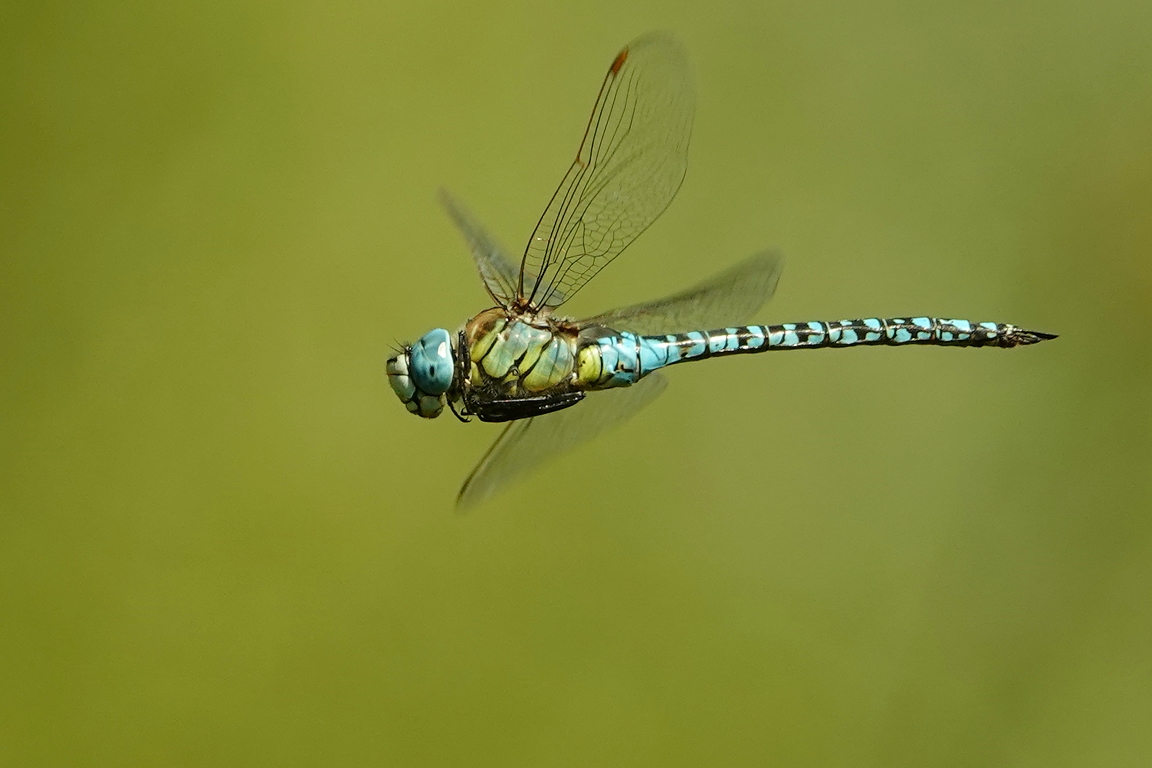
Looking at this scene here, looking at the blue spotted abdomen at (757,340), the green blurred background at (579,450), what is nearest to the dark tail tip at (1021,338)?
the blue spotted abdomen at (757,340)

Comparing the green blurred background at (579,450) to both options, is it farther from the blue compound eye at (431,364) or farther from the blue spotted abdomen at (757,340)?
the blue compound eye at (431,364)

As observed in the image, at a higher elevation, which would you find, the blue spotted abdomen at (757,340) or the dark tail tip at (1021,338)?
the blue spotted abdomen at (757,340)

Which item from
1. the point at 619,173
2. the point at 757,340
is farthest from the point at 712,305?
the point at 619,173

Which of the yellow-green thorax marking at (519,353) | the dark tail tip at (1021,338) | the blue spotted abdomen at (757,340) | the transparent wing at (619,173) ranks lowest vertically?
the dark tail tip at (1021,338)

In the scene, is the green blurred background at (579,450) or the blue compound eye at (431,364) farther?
the green blurred background at (579,450)

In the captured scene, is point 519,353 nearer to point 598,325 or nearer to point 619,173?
point 598,325

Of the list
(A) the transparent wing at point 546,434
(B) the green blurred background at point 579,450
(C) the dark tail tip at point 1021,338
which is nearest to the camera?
(A) the transparent wing at point 546,434
